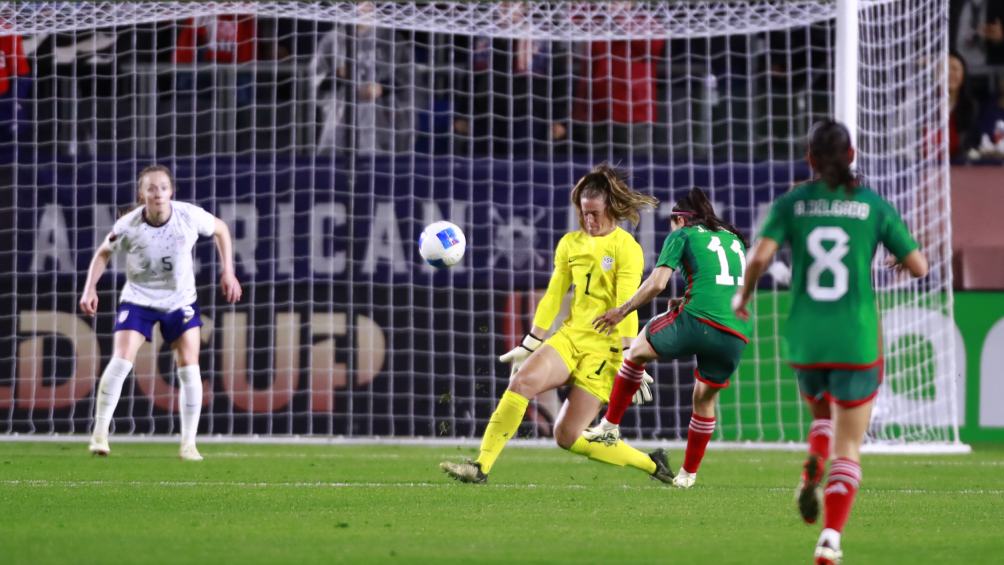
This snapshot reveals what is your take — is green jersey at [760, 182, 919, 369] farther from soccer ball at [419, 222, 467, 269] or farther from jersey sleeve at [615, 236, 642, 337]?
soccer ball at [419, 222, 467, 269]

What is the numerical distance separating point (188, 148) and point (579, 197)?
6.83 meters

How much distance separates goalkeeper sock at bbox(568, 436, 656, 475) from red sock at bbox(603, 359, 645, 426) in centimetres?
23

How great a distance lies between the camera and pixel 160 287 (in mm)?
11156

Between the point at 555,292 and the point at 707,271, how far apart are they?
2.78ft

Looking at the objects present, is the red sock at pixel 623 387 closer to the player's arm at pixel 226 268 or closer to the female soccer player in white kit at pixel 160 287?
the player's arm at pixel 226 268

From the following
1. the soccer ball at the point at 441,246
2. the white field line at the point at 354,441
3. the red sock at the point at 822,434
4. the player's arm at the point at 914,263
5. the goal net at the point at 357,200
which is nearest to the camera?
the player's arm at the point at 914,263

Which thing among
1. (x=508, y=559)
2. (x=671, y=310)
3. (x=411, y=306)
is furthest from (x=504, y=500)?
(x=411, y=306)

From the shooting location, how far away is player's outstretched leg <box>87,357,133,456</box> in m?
11.1

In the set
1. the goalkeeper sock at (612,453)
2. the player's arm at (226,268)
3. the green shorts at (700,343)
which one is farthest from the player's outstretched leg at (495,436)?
the player's arm at (226,268)

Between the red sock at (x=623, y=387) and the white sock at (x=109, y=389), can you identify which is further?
the white sock at (x=109, y=389)

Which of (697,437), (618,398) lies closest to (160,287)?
(618,398)

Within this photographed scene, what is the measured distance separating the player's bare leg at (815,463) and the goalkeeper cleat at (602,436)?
9.68 feet

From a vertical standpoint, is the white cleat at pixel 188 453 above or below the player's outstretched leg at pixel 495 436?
below

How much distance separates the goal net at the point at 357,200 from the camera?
14.0m
